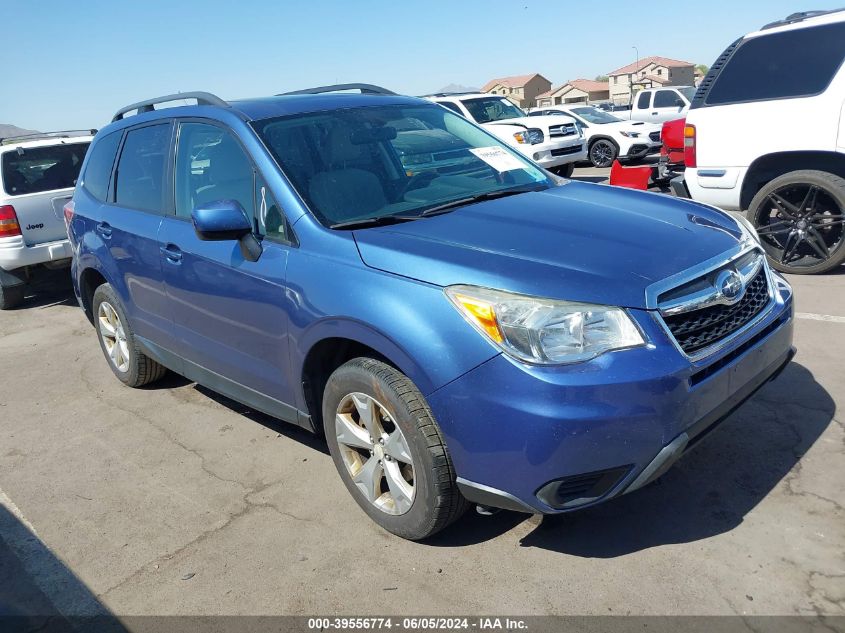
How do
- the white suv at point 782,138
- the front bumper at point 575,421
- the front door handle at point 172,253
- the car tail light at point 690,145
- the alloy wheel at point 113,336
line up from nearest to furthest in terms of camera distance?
the front bumper at point 575,421 → the front door handle at point 172,253 → the alloy wheel at point 113,336 → the white suv at point 782,138 → the car tail light at point 690,145

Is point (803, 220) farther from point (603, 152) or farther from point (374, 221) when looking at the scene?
point (603, 152)

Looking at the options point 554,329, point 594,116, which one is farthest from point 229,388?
point 594,116

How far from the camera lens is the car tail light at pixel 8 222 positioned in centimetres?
784

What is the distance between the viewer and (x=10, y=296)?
8.52 meters

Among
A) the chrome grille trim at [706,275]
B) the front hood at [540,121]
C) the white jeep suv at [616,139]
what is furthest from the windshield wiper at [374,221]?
the white jeep suv at [616,139]

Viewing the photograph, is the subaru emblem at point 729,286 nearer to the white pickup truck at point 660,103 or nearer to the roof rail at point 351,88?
the roof rail at point 351,88

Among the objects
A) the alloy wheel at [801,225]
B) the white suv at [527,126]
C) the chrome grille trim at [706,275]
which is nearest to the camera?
the chrome grille trim at [706,275]

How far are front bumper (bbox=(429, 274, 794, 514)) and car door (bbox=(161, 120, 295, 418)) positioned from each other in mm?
1089

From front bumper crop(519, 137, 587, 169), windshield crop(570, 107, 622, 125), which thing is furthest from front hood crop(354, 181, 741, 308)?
windshield crop(570, 107, 622, 125)

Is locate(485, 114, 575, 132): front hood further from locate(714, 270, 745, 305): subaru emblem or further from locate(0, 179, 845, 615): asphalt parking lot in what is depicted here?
locate(714, 270, 745, 305): subaru emblem

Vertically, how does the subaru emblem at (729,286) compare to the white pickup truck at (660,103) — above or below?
above

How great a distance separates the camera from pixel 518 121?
14.2 meters

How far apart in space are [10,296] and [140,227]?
5.31m

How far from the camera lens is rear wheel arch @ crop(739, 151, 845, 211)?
19.1 feet
